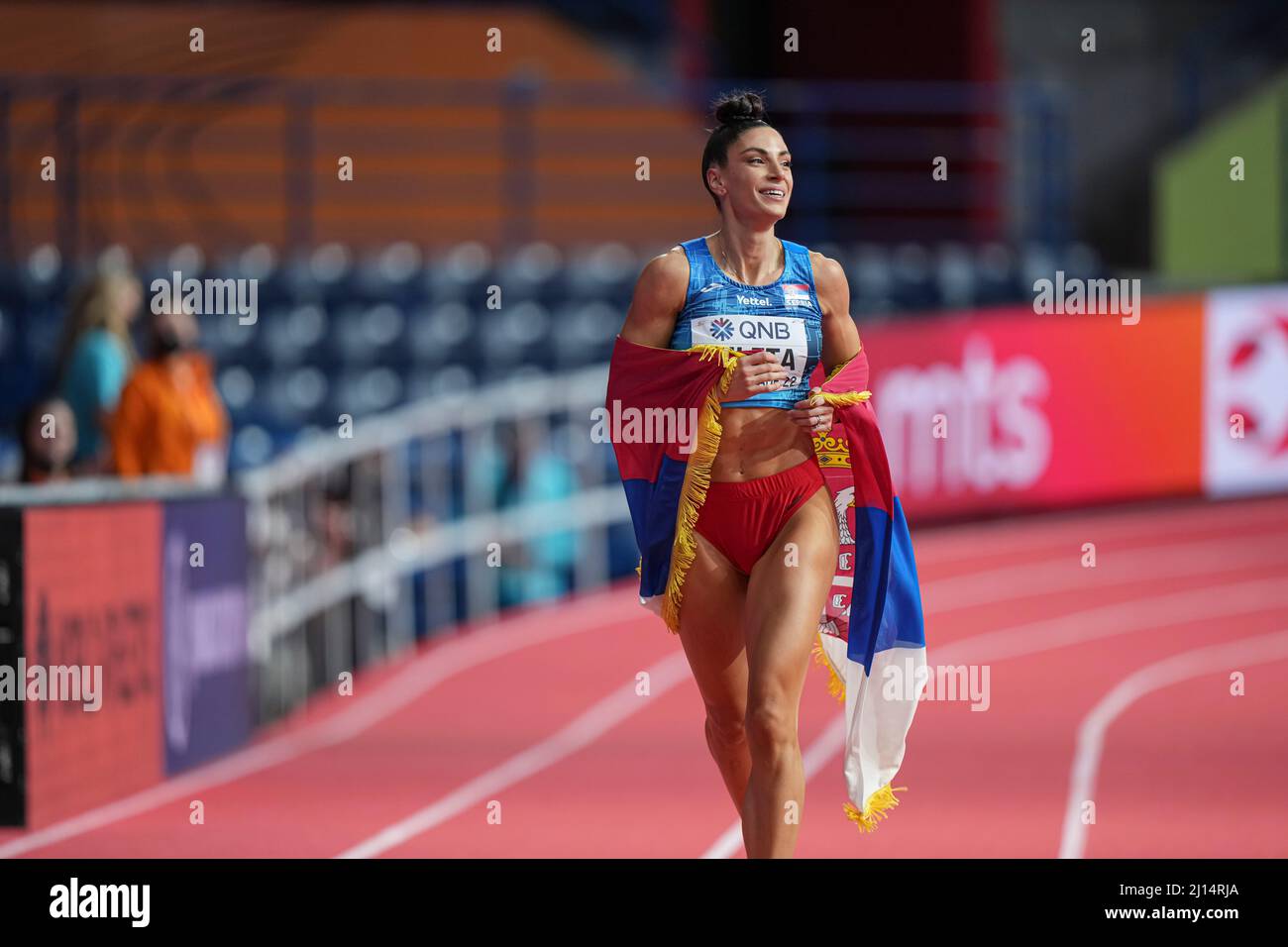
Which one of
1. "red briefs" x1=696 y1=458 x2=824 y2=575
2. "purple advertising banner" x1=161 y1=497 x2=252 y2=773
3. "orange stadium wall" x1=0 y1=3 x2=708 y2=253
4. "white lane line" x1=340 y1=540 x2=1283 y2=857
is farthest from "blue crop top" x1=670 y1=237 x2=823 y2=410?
"orange stadium wall" x1=0 y1=3 x2=708 y2=253

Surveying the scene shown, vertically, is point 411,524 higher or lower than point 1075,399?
lower

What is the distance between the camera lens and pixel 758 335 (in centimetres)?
606

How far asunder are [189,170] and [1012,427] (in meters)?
8.51

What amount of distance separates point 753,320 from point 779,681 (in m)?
1.08

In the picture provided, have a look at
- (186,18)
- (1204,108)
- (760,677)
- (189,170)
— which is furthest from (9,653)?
(1204,108)

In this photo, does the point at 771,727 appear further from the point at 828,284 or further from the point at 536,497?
the point at 536,497

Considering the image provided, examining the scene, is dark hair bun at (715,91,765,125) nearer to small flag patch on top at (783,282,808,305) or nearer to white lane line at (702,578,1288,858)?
small flag patch on top at (783,282,808,305)

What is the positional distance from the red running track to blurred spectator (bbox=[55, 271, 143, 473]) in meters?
2.07

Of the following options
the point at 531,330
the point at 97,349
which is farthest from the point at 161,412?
the point at 531,330
